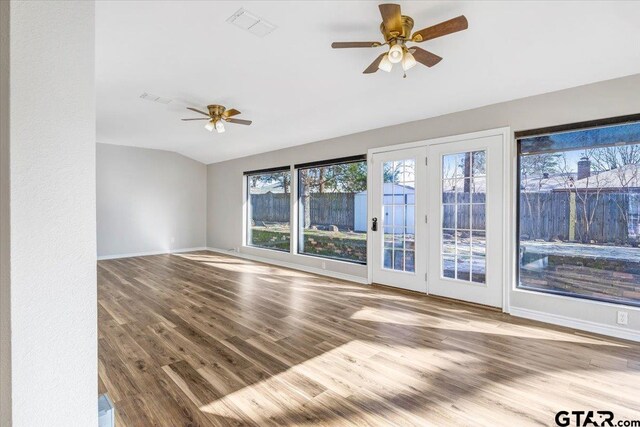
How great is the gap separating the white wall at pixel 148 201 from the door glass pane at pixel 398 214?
19.1 ft

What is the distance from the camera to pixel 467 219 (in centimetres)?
405

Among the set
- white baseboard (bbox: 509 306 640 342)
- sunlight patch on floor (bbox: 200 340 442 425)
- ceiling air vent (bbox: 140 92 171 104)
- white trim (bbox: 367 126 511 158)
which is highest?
ceiling air vent (bbox: 140 92 171 104)

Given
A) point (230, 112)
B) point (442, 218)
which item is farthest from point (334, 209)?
point (230, 112)

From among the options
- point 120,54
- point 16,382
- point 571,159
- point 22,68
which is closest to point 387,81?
point 571,159

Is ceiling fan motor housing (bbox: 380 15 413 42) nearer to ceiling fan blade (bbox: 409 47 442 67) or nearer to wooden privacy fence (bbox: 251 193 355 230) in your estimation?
ceiling fan blade (bbox: 409 47 442 67)

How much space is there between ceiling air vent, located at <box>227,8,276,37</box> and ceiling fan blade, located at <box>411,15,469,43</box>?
3.81 ft

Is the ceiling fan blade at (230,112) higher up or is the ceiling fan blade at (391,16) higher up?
the ceiling fan blade at (230,112)

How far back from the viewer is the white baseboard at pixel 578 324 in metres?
3.00

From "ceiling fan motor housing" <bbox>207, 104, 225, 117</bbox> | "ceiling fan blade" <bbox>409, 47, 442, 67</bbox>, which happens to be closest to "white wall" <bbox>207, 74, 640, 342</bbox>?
"ceiling fan blade" <bbox>409, 47, 442, 67</bbox>

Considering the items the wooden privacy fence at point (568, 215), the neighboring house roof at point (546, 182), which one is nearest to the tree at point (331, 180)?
the wooden privacy fence at point (568, 215)

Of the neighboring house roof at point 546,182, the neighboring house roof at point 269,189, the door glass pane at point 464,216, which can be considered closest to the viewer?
the neighboring house roof at point 546,182

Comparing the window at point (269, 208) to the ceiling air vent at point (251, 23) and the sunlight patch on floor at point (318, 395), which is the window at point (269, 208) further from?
the sunlight patch on floor at point (318, 395)

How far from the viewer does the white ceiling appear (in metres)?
2.35

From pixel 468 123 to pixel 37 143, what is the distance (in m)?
4.30
